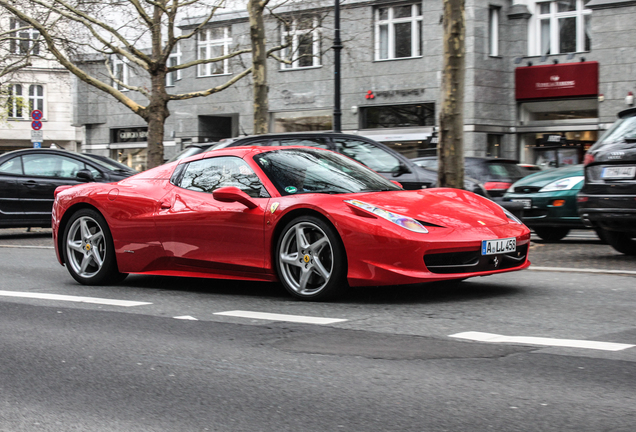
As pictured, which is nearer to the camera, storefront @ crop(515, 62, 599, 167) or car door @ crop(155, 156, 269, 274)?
car door @ crop(155, 156, 269, 274)

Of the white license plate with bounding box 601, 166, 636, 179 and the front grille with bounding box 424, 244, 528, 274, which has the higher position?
the white license plate with bounding box 601, 166, 636, 179

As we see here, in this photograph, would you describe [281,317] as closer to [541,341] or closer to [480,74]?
[541,341]

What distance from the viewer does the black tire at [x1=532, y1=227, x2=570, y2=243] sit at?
12438 millimetres

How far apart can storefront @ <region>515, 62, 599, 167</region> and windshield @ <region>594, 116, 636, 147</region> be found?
18.5 meters

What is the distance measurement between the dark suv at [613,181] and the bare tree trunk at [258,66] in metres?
11.3

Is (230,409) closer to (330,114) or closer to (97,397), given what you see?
(97,397)

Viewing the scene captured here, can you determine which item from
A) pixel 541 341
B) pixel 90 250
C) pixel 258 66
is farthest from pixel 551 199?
pixel 258 66

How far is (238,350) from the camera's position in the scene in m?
4.77

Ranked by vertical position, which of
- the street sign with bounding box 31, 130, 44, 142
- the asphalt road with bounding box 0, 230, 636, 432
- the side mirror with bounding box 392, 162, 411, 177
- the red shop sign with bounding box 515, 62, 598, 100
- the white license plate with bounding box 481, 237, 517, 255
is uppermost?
the red shop sign with bounding box 515, 62, 598, 100

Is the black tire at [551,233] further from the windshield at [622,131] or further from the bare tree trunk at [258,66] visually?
the bare tree trunk at [258,66]

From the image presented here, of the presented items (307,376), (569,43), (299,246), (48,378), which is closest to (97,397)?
(48,378)

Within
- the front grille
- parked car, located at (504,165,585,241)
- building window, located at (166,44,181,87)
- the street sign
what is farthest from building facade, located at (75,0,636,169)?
the front grille

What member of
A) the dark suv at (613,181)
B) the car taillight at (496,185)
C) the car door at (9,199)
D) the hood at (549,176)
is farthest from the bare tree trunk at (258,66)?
the dark suv at (613,181)

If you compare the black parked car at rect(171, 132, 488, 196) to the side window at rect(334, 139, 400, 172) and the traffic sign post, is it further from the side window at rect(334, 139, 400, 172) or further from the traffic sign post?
the traffic sign post
